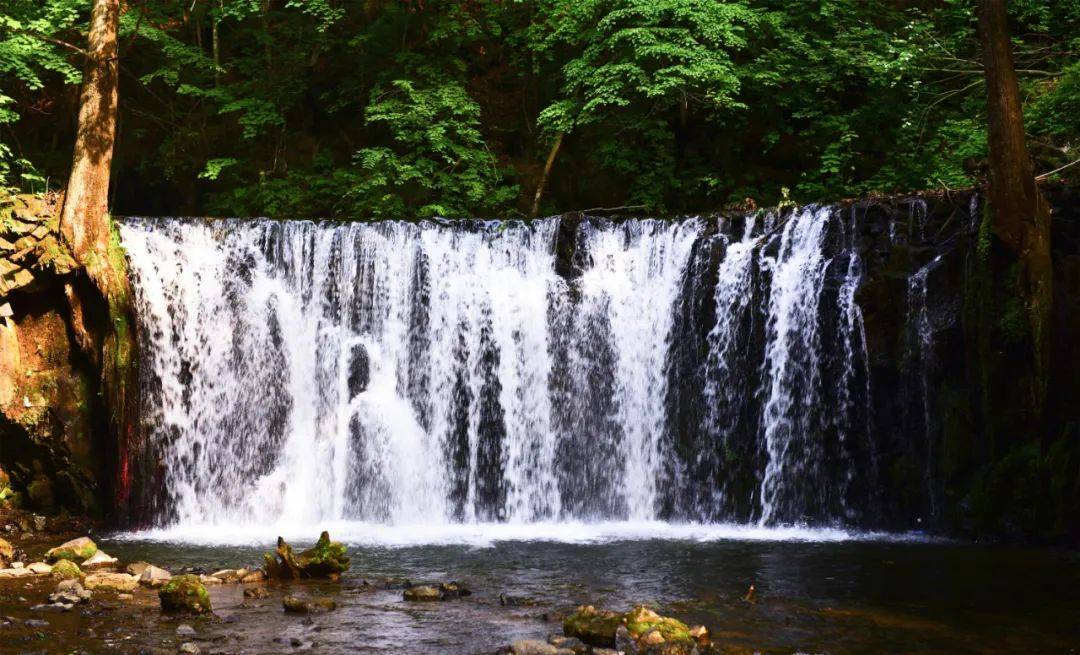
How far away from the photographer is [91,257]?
44.0 feet

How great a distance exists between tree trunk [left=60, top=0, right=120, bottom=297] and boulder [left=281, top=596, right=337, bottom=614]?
6.94 meters

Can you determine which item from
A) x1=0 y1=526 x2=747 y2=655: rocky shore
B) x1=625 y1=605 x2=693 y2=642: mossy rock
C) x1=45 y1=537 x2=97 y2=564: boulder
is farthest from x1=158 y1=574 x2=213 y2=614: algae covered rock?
x1=625 y1=605 x2=693 y2=642: mossy rock

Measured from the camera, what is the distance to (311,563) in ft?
30.8

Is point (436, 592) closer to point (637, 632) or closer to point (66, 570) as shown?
point (637, 632)

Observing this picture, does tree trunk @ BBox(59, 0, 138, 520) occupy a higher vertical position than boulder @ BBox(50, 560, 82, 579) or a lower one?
higher

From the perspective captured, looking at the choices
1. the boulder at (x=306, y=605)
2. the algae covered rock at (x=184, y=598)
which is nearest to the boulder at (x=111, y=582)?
the algae covered rock at (x=184, y=598)

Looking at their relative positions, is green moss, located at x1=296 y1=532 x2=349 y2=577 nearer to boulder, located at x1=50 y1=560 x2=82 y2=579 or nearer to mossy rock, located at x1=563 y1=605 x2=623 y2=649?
boulder, located at x1=50 y1=560 x2=82 y2=579

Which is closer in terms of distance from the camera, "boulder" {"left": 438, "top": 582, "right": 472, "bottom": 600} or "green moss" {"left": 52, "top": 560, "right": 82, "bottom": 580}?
"boulder" {"left": 438, "top": 582, "right": 472, "bottom": 600}

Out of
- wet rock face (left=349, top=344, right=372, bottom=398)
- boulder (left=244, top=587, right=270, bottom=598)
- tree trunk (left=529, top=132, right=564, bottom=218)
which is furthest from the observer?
tree trunk (left=529, top=132, right=564, bottom=218)

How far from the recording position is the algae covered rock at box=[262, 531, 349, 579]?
9.32 m

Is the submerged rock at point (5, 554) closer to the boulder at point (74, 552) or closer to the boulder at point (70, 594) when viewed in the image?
the boulder at point (74, 552)

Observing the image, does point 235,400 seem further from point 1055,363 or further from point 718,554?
point 1055,363

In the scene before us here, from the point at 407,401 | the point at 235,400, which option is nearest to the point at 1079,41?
the point at 407,401

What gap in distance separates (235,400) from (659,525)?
5.99m
